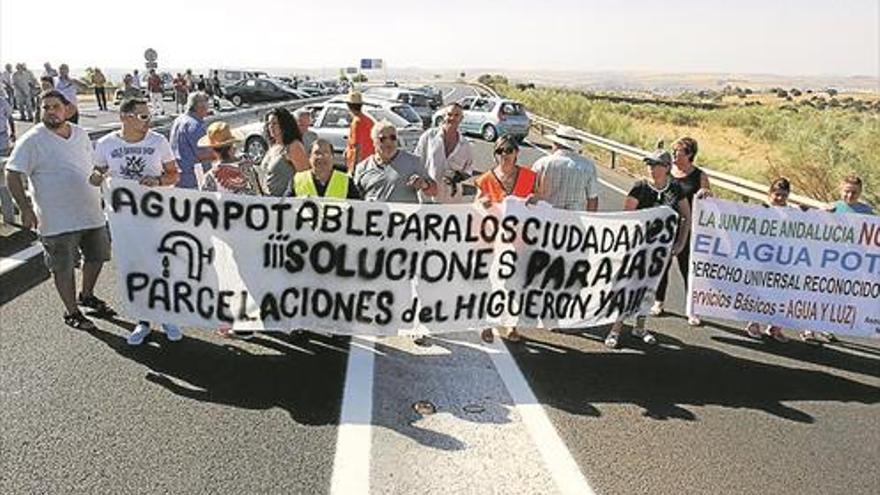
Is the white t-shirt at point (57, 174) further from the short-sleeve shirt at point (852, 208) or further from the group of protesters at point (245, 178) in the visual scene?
the short-sleeve shirt at point (852, 208)

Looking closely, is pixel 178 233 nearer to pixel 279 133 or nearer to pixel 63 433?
pixel 279 133

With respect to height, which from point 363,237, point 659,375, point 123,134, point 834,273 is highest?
point 123,134

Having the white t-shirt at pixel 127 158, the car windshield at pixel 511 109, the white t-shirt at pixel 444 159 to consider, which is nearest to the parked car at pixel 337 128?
the car windshield at pixel 511 109

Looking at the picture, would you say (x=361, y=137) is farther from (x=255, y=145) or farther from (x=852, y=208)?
(x=255, y=145)

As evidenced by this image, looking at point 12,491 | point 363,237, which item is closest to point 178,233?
point 363,237

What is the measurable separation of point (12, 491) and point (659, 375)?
14.4 feet

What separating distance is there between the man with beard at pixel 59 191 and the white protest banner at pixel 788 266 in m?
5.31

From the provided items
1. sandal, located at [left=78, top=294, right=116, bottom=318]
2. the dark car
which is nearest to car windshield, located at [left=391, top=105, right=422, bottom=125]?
sandal, located at [left=78, top=294, right=116, bottom=318]

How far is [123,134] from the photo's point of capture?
5.95m

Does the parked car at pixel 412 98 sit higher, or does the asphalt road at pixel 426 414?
the parked car at pixel 412 98

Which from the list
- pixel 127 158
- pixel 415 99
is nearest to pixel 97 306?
pixel 127 158

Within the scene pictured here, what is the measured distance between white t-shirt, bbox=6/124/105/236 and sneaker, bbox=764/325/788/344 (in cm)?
618

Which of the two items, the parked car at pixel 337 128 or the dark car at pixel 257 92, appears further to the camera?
the dark car at pixel 257 92

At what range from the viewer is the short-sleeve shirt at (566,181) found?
6.33m
